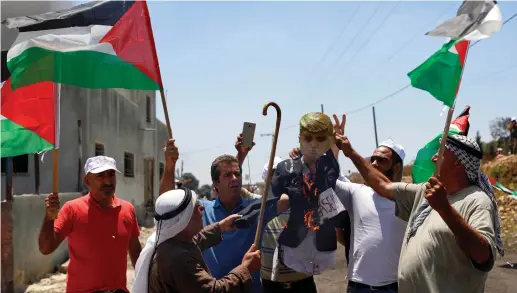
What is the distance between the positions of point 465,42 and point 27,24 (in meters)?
2.82

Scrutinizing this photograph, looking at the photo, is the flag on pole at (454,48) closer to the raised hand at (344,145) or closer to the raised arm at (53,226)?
the raised hand at (344,145)

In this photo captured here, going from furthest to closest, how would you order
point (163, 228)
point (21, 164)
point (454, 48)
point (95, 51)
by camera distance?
point (21, 164)
point (95, 51)
point (454, 48)
point (163, 228)

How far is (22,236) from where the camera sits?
8156 millimetres

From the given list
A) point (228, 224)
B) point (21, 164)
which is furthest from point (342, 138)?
point (21, 164)

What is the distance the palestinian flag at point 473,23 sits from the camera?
2.59 m

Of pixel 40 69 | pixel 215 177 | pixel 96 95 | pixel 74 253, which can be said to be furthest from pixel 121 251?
pixel 96 95

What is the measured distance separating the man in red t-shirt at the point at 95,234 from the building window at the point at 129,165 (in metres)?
14.0

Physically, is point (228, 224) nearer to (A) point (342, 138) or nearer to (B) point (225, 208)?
(B) point (225, 208)

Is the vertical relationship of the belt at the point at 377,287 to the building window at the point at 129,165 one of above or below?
above

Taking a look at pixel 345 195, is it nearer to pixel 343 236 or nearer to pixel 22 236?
pixel 343 236

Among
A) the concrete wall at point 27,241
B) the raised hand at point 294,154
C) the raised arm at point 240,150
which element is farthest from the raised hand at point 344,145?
the concrete wall at point 27,241

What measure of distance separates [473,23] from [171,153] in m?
2.03

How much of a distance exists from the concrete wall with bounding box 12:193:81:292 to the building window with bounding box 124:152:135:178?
28.8 feet

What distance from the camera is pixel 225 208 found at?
3664 mm
